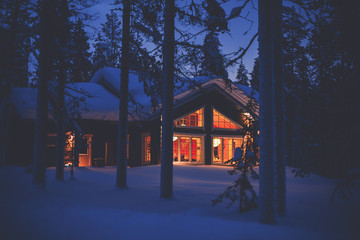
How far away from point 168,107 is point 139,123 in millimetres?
10679

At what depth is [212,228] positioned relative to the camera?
4.04m

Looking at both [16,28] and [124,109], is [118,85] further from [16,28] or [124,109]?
[16,28]

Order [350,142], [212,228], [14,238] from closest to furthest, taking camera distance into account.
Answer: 1. [14,238]
2. [212,228]
3. [350,142]

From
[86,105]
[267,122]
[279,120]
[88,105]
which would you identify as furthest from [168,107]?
[86,105]

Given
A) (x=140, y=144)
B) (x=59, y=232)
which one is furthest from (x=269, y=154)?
(x=140, y=144)

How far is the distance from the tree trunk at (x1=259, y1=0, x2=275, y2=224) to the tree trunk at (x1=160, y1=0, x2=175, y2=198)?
10.9 feet

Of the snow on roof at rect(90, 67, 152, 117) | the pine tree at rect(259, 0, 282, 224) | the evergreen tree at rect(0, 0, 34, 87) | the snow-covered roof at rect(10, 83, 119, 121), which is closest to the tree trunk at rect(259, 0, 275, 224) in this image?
the pine tree at rect(259, 0, 282, 224)

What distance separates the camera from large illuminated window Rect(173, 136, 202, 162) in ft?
64.0

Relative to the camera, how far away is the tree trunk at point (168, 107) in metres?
7.26

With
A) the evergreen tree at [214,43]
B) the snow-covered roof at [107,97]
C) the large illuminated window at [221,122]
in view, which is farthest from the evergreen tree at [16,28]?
the large illuminated window at [221,122]

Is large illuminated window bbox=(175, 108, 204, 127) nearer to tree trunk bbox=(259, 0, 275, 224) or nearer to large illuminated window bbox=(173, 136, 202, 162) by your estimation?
large illuminated window bbox=(173, 136, 202, 162)

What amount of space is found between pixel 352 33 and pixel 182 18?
4838 millimetres

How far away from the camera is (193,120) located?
65.6ft

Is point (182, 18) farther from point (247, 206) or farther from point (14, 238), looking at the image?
point (14, 238)
